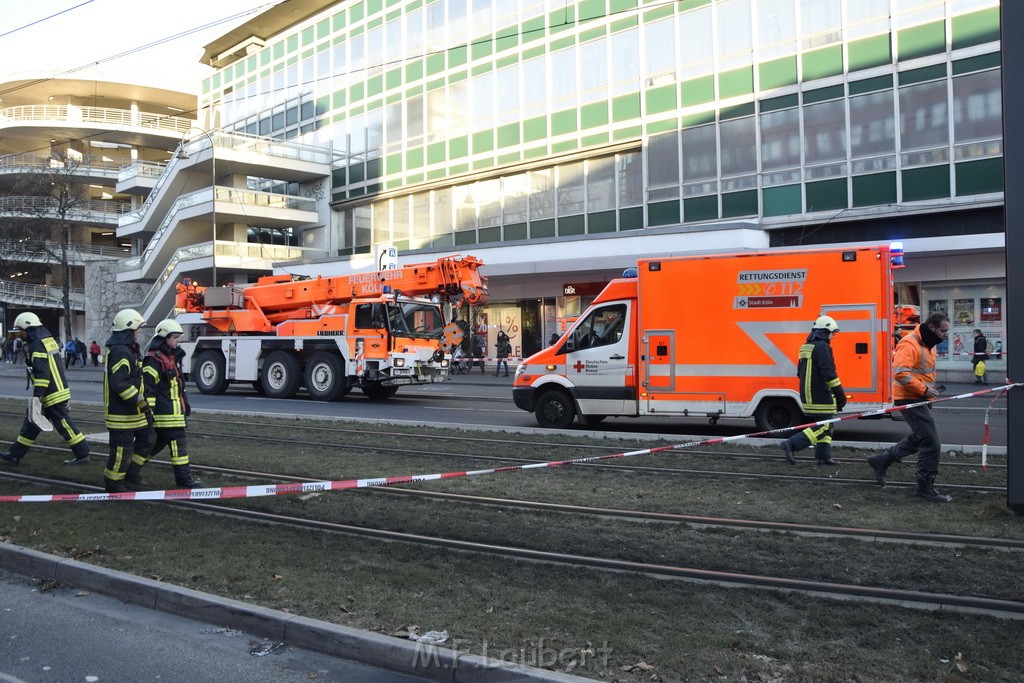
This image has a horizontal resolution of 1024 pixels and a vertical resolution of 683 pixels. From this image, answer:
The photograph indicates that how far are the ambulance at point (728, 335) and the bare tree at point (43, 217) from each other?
4076 cm

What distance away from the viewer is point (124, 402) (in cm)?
751

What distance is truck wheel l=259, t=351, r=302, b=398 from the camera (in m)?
19.8

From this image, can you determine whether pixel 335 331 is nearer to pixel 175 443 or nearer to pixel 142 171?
pixel 175 443

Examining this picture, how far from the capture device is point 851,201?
23.1 meters

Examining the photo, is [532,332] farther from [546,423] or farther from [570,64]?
[546,423]

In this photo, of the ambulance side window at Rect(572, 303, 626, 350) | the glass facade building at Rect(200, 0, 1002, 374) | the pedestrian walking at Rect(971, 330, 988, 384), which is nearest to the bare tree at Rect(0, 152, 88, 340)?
the glass facade building at Rect(200, 0, 1002, 374)

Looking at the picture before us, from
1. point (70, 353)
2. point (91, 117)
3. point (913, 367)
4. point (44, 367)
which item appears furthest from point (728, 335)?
point (91, 117)

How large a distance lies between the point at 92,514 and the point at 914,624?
6.51m

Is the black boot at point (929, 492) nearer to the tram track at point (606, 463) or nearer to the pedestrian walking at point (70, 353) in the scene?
the tram track at point (606, 463)

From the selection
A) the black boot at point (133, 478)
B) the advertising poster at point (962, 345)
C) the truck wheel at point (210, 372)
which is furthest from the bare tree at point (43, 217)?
the advertising poster at point (962, 345)

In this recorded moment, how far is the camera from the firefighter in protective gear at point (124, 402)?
740cm

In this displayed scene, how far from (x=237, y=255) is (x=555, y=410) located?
25250 mm

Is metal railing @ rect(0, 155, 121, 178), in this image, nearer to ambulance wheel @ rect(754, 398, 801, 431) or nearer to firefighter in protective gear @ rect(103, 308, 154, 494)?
firefighter in protective gear @ rect(103, 308, 154, 494)

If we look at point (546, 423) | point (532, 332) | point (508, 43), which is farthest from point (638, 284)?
point (508, 43)
